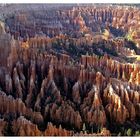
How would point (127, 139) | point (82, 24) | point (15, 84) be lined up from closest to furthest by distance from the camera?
1. point (127, 139)
2. point (15, 84)
3. point (82, 24)

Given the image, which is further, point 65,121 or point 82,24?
point 82,24

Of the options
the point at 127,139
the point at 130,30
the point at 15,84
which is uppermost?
the point at 130,30

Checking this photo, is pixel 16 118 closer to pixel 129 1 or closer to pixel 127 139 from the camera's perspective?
pixel 127 139

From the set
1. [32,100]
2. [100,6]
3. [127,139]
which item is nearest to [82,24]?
[100,6]

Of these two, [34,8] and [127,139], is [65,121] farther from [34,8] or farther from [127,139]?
[34,8]

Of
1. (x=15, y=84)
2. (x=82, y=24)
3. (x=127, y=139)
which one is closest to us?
Answer: (x=127, y=139)

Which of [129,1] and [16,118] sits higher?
[129,1]

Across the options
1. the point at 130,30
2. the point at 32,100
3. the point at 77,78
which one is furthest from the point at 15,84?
the point at 130,30
